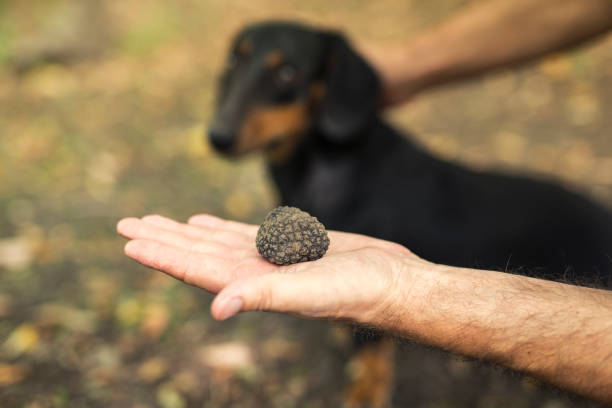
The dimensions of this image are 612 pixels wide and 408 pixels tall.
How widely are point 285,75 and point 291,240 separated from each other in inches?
60.9

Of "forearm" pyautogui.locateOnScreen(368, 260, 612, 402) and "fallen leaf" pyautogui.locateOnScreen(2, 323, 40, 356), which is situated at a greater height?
"forearm" pyautogui.locateOnScreen(368, 260, 612, 402)

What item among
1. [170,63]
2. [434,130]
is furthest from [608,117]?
[170,63]

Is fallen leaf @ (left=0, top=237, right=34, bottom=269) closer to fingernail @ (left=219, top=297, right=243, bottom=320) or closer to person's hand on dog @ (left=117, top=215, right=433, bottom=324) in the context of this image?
person's hand on dog @ (left=117, top=215, right=433, bottom=324)

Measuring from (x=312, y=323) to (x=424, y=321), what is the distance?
1.85 metres

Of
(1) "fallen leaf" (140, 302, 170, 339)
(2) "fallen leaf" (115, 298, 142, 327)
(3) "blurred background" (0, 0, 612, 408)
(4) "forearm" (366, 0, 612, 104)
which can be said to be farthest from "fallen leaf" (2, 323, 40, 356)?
(4) "forearm" (366, 0, 612, 104)

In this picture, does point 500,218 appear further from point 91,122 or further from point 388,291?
point 91,122

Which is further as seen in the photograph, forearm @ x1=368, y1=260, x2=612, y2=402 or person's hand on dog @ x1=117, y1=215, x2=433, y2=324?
forearm @ x1=368, y1=260, x2=612, y2=402

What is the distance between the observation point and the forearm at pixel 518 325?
4.66ft

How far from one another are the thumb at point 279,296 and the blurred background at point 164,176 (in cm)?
42

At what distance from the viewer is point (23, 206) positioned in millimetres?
4129

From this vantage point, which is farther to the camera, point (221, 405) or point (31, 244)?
point (31, 244)

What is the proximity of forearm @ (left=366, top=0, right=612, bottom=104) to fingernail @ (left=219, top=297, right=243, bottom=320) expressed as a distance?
2.30 meters

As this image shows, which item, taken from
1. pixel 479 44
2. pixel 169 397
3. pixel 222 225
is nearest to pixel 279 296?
pixel 222 225

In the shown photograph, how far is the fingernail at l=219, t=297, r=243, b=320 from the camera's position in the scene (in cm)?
123
